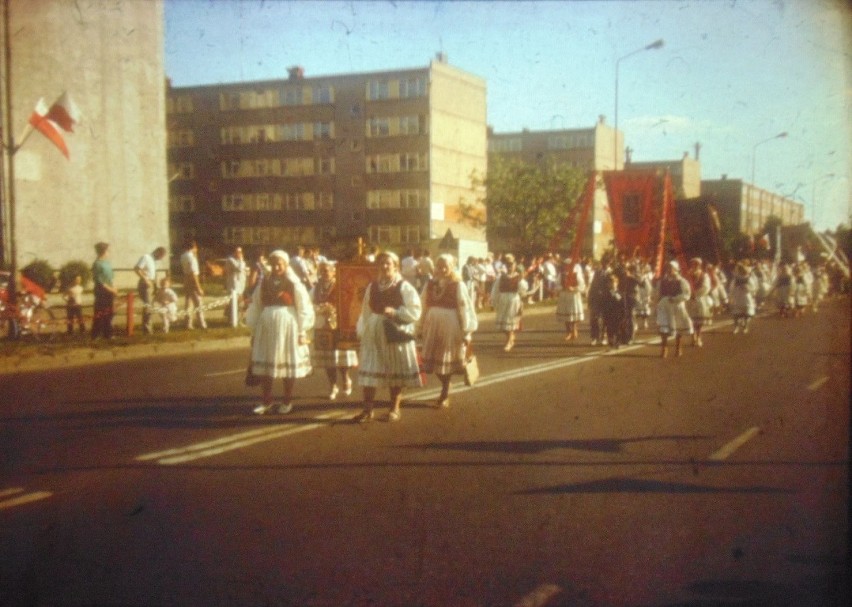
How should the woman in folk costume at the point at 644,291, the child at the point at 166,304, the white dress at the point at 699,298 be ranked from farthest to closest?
the woman in folk costume at the point at 644,291
the child at the point at 166,304
the white dress at the point at 699,298

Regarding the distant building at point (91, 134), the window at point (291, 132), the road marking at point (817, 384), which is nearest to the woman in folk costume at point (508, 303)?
the road marking at point (817, 384)

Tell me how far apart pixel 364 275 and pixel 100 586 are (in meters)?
7.09

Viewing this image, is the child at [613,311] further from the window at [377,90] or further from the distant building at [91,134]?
the window at [377,90]

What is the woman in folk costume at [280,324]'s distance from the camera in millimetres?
9898

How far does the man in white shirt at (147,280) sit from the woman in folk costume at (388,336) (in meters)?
10.4

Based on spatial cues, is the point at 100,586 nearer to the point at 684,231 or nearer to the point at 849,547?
the point at 849,547

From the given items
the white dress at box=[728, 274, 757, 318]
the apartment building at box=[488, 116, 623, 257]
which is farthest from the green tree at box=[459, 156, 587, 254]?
the white dress at box=[728, 274, 757, 318]

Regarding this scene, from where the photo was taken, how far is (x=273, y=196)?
81.8 m

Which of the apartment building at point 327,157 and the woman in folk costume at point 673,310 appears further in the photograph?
the apartment building at point 327,157

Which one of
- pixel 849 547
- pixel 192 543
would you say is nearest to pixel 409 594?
pixel 192 543

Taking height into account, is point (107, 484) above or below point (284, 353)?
below

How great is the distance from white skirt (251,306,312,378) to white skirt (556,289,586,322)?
1207cm

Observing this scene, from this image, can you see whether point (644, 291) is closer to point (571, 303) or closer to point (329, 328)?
point (571, 303)

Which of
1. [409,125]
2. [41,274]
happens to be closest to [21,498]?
[41,274]
